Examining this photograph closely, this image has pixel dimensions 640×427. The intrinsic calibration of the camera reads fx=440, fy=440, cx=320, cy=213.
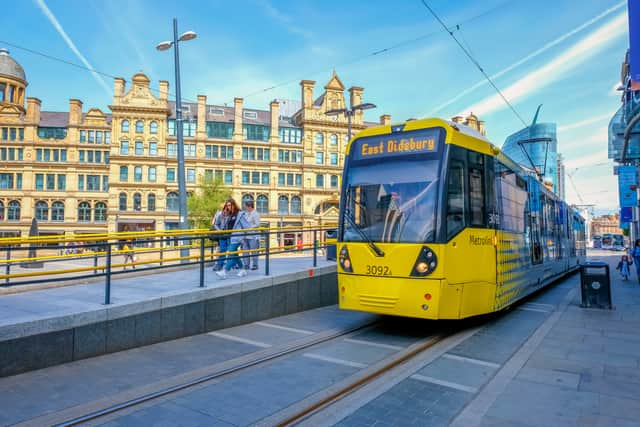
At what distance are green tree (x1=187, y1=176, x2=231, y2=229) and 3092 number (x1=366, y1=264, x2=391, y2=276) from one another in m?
36.5

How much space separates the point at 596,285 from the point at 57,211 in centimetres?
6028

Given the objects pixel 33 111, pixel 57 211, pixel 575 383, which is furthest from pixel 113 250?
pixel 33 111

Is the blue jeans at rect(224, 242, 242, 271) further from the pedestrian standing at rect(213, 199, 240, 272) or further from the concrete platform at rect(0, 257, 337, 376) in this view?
the pedestrian standing at rect(213, 199, 240, 272)

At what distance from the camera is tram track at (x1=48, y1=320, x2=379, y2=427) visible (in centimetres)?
411

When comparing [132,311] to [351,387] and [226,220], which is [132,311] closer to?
[351,387]

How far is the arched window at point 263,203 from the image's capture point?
188ft

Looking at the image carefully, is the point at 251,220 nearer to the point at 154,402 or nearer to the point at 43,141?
the point at 154,402

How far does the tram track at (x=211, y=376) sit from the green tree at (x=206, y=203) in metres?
36.1

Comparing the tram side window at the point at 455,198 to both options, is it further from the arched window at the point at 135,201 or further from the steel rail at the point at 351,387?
the arched window at the point at 135,201

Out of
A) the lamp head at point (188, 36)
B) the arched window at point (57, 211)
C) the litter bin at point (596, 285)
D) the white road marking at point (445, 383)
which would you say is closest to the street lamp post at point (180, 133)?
the lamp head at point (188, 36)

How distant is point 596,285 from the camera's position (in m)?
10.6

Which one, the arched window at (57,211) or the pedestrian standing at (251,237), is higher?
the arched window at (57,211)

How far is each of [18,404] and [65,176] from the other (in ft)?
196

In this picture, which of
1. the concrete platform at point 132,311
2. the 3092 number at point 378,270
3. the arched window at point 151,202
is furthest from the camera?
the arched window at point 151,202
